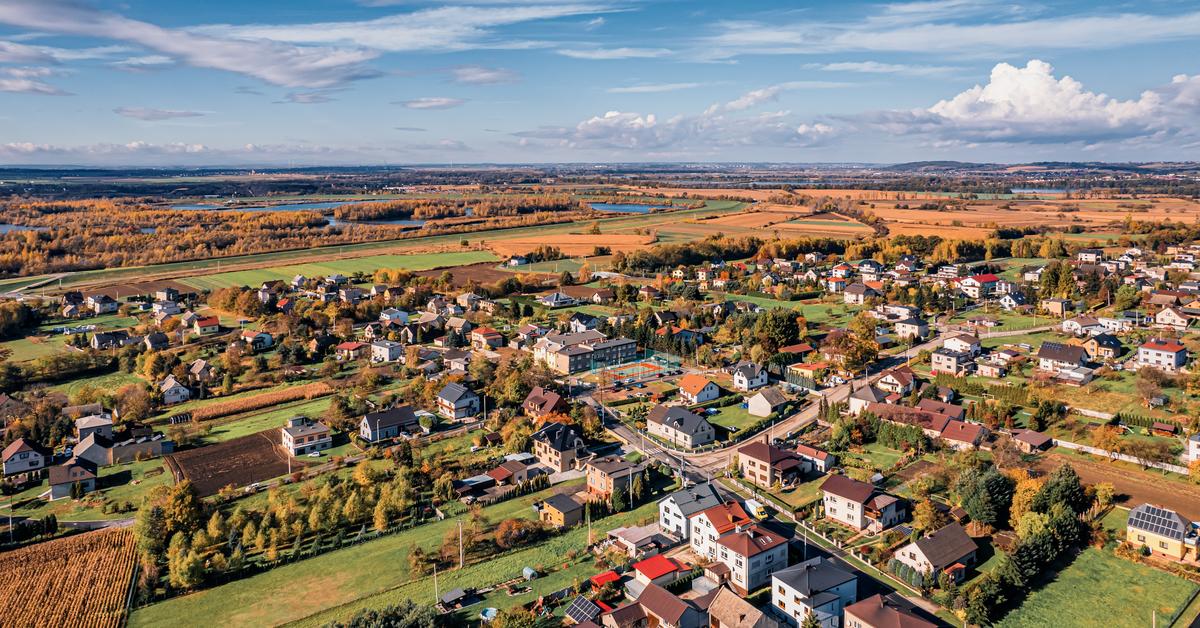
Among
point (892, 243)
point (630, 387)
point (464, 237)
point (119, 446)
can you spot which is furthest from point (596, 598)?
point (464, 237)

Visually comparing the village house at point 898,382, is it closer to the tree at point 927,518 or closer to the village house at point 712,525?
the tree at point 927,518

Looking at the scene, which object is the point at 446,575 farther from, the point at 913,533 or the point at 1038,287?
the point at 1038,287

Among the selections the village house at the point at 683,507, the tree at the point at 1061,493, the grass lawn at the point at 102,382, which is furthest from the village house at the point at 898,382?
the grass lawn at the point at 102,382

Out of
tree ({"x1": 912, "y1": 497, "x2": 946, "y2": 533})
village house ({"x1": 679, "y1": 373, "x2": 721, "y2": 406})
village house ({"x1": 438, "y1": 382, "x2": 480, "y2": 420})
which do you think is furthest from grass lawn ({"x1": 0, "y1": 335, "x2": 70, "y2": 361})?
tree ({"x1": 912, "y1": 497, "x2": 946, "y2": 533})

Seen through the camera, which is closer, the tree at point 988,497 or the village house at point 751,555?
the village house at point 751,555

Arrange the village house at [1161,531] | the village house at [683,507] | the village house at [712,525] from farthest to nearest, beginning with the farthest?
the village house at [683,507]
the village house at [712,525]
the village house at [1161,531]

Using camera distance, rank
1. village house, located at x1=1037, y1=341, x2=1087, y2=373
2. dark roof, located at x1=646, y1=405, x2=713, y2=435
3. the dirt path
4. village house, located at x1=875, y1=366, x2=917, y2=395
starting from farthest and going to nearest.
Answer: village house, located at x1=1037, y1=341, x2=1087, y2=373, village house, located at x1=875, y1=366, x2=917, y2=395, dark roof, located at x1=646, y1=405, x2=713, y2=435, the dirt path

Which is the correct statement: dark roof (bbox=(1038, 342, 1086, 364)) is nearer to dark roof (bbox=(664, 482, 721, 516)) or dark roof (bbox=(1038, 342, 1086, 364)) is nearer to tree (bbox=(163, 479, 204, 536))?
dark roof (bbox=(664, 482, 721, 516))
